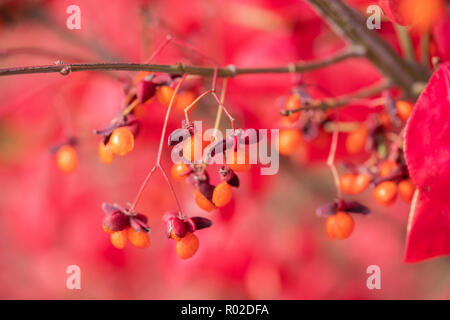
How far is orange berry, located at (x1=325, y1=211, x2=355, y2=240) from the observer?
19.9 inches

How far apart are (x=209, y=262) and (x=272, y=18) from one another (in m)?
0.40

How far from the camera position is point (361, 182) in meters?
0.53

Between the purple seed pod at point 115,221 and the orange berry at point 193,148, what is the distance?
7 centimetres

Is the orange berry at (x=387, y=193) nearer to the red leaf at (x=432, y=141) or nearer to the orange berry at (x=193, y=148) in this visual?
the red leaf at (x=432, y=141)

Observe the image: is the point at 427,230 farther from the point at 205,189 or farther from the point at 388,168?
the point at 205,189

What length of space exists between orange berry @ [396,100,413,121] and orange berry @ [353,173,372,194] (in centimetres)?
7

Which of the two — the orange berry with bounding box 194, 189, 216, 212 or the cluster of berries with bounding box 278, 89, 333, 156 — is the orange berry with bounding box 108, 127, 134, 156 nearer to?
the orange berry with bounding box 194, 189, 216, 212

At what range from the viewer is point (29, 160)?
3.89 feet

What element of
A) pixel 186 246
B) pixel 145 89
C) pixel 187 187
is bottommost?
pixel 186 246

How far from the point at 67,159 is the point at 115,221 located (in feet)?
0.57

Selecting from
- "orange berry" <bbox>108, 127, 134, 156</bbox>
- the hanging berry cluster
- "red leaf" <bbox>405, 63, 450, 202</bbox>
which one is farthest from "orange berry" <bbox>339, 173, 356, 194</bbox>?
"orange berry" <bbox>108, 127, 134, 156</bbox>

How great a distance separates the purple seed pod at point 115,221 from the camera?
452mm

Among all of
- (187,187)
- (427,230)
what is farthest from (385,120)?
(187,187)
